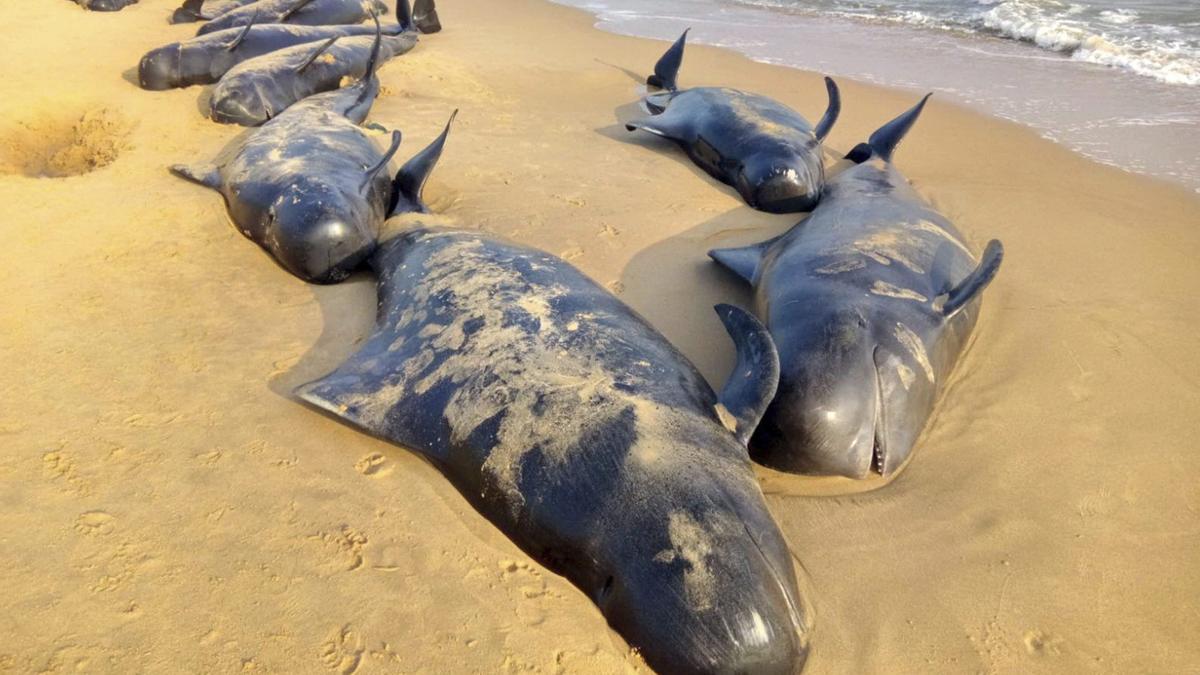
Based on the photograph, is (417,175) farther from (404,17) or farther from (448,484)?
(404,17)

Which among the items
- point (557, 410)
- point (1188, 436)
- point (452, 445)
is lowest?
point (1188, 436)

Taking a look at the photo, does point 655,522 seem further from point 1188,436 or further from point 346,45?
point 346,45

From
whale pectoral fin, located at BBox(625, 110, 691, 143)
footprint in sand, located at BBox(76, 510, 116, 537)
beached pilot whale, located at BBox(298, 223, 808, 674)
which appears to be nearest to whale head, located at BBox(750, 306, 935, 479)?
beached pilot whale, located at BBox(298, 223, 808, 674)

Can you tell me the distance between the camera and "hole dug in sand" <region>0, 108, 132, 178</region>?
6.58 meters

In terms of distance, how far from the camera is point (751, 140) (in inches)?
261

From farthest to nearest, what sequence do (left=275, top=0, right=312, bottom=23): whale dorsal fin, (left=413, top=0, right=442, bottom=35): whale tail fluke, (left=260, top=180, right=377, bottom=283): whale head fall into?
1. (left=413, top=0, right=442, bottom=35): whale tail fluke
2. (left=275, top=0, right=312, bottom=23): whale dorsal fin
3. (left=260, top=180, right=377, bottom=283): whale head

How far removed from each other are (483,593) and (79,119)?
279 inches

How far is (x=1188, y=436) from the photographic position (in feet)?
12.5

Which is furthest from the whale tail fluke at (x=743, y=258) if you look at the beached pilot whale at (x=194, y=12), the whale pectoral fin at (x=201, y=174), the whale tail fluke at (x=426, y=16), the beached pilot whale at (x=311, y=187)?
the beached pilot whale at (x=194, y=12)

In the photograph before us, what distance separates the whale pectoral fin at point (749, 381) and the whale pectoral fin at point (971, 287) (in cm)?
121

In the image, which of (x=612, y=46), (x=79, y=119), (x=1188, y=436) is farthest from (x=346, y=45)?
(x=1188, y=436)

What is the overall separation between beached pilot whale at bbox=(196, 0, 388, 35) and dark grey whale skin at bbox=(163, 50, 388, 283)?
474 cm

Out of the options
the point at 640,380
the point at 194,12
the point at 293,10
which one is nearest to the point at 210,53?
the point at 293,10

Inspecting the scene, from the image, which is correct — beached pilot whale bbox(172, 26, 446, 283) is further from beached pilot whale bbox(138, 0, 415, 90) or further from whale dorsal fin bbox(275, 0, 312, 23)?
whale dorsal fin bbox(275, 0, 312, 23)
